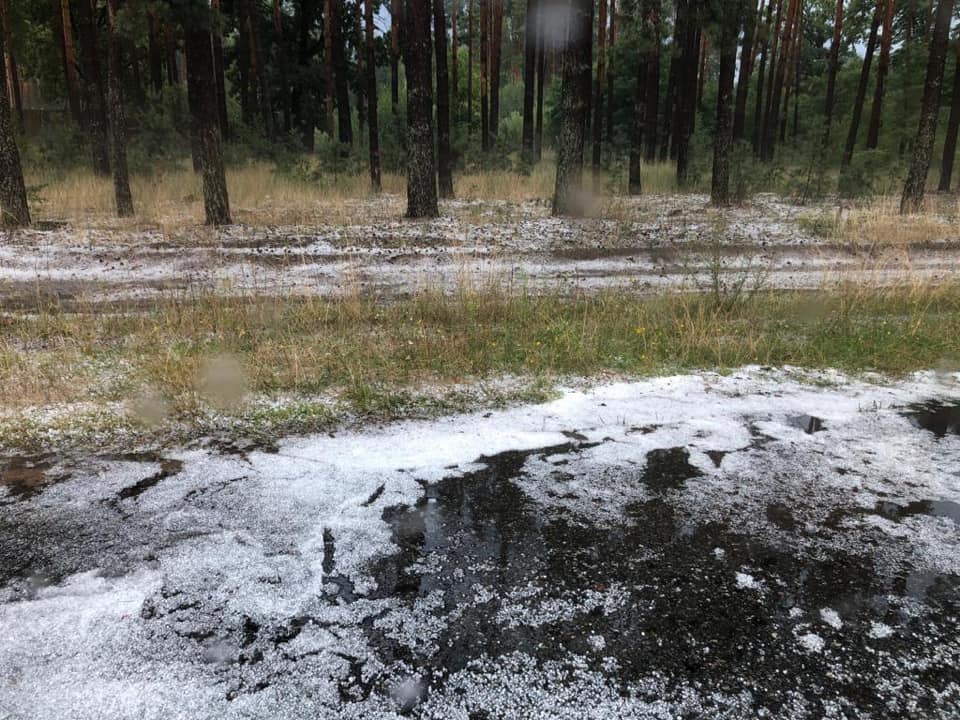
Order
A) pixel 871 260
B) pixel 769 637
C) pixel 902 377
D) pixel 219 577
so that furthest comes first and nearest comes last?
1. pixel 871 260
2. pixel 902 377
3. pixel 219 577
4. pixel 769 637

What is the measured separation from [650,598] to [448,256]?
888 centimetres

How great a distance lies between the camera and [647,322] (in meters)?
6.70

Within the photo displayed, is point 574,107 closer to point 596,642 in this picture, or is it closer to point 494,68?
point 596,642

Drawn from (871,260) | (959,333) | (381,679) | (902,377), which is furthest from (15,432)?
(871,260)

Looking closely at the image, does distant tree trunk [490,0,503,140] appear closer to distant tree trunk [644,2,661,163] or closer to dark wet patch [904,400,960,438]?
distant tree trunk [644,2,661,163]

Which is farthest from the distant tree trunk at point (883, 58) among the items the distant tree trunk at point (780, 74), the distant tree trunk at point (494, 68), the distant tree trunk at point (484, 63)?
the distant tree trunk at point (484, 63)

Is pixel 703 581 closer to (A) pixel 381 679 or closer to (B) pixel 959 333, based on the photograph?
(A) pixel 381 679

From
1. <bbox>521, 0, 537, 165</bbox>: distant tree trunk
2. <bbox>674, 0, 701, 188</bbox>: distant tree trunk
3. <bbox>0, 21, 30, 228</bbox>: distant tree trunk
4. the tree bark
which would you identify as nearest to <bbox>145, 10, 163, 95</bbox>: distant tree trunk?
<bbox>521, 0, 537, 165</bbox>: distant tree trunk

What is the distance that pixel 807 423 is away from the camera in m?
4.40

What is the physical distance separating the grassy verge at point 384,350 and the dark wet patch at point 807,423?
1123 millimetres

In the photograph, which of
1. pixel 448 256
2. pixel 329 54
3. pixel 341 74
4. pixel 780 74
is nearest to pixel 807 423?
pixel 448 256

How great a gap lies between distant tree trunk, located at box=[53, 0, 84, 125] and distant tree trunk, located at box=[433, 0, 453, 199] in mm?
11357

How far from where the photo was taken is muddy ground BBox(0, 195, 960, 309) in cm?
874

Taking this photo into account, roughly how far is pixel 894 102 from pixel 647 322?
31.0 m
